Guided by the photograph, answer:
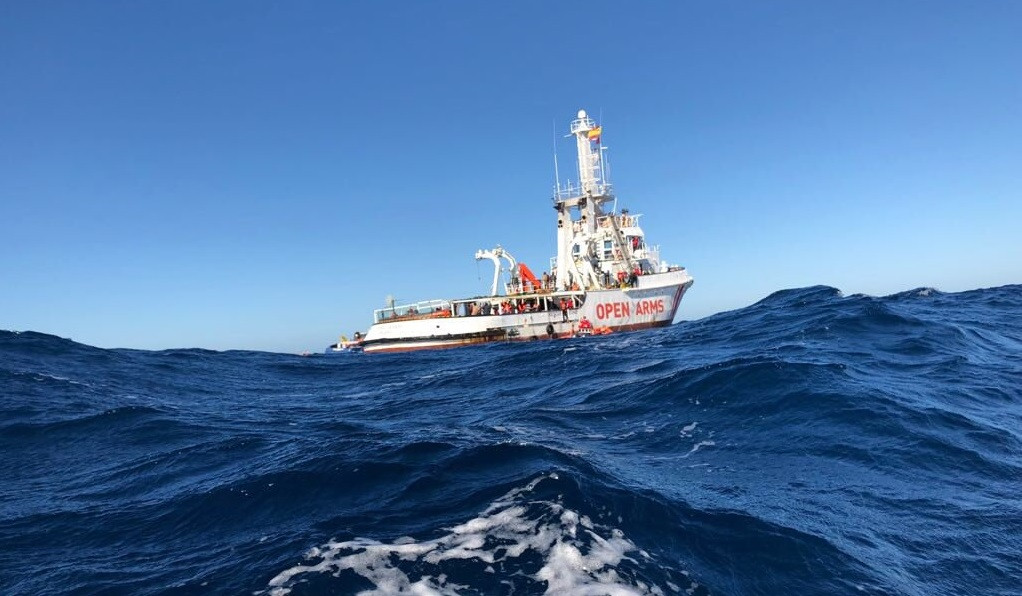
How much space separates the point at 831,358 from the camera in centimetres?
1573

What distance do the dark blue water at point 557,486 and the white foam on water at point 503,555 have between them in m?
0.03

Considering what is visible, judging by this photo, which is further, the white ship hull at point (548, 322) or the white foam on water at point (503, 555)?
the white ship hull at point (548, 322)

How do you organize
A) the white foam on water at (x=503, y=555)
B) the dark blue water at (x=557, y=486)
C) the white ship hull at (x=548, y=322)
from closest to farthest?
the white foam on water at (x=503, y=555) → the dark blue water at (x=557, y=486) → the white ship hull at (x=548, y=322)

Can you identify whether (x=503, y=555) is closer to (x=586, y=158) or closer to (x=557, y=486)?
(x=557, y=486)

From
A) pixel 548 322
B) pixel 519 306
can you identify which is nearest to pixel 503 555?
pixel 548 322

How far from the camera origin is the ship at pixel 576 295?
4806 centimetres

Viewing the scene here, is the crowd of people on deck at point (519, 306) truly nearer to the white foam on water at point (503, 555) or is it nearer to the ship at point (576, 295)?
the ship at point (576, 295)

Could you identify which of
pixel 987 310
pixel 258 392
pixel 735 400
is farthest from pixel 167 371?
pixel 987 310

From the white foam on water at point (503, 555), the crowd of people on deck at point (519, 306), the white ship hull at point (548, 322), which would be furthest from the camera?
the crowd of people on deck at point (519, 306)

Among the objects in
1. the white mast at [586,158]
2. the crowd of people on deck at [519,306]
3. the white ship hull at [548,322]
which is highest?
the white mast at [586,158]

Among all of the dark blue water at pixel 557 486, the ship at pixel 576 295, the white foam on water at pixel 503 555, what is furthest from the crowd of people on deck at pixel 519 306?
the white foam on water at pixel 503 555

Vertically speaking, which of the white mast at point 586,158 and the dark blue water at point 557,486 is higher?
the white mast at point 586,158

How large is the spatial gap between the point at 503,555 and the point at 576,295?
A: 44.2 m

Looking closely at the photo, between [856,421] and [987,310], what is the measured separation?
26.7 metres
